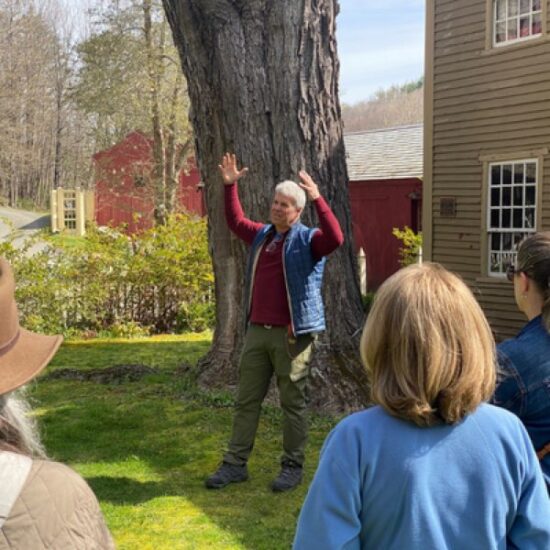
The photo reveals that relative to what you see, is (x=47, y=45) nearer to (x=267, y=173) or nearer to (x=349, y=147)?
(x=349, y=147)

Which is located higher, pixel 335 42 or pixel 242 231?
pixel 335 42

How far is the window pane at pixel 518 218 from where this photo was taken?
12086 millimetres

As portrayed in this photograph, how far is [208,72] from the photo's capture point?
22.7 ft

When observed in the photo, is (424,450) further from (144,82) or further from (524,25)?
(144,82)

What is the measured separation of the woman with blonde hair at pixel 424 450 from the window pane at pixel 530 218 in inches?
424

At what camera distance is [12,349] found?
1.52m

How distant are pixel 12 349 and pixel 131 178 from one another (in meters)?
27.4

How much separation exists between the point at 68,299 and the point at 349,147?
1519 centimetres

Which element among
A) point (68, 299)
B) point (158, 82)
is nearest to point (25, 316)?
point (68, 299)

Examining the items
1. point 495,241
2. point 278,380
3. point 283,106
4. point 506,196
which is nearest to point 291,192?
point 278,380

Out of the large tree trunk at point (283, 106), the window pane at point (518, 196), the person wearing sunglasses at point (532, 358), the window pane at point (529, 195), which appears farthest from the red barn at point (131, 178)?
the person wearing sunglasses at point (532, 358)

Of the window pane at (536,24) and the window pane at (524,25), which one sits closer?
the window pane at (536,24)

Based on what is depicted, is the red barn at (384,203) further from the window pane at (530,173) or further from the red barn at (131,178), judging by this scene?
the red barn at (131,178)

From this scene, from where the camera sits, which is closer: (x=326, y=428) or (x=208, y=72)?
(x=326, y=428)
